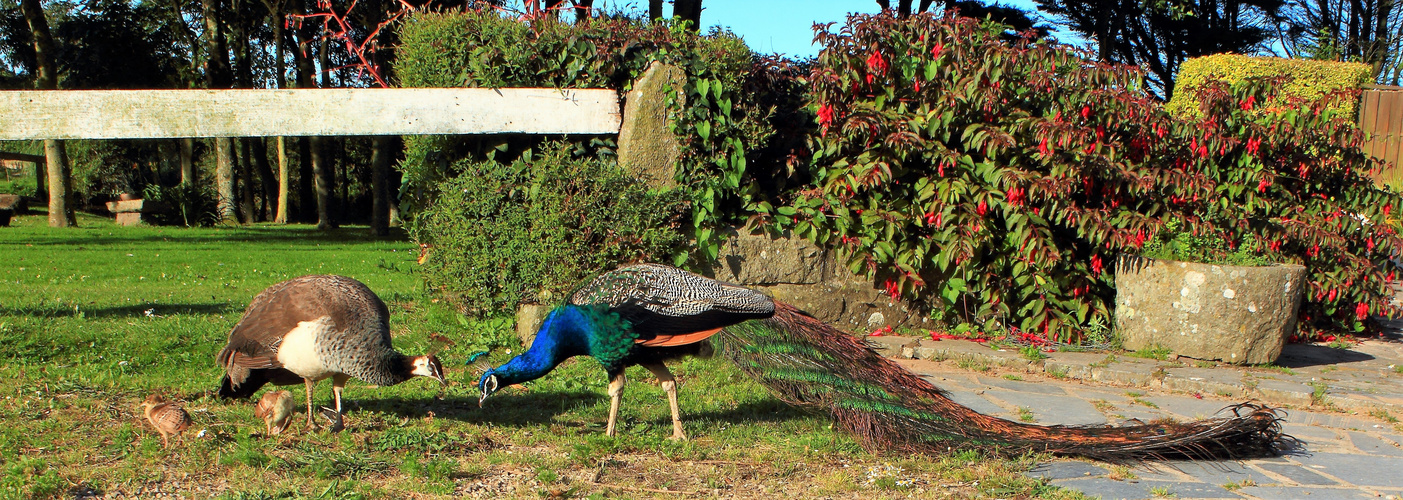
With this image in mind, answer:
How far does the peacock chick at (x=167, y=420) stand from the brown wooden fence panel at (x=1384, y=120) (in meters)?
14.2

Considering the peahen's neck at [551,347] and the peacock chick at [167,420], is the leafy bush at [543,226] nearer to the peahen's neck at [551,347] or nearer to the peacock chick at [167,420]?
the peahen's neck at [551,347]

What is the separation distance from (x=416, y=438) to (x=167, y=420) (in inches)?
41.1

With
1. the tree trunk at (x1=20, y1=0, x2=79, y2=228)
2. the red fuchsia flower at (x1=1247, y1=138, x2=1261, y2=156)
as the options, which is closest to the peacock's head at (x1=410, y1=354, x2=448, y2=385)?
the red fuchsia flower at (x1=1247, y1=138, x2=1261, y2=156)

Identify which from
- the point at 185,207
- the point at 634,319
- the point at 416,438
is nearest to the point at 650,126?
the point at 634,319

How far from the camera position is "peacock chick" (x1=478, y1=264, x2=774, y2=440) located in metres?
4.13

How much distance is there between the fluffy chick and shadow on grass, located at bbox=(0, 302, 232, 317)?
354 centimetres

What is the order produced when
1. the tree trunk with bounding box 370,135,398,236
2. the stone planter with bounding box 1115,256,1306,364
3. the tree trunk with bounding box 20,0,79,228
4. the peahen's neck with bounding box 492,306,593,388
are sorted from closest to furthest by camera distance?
the peahen's neck with bounding box 492,306,593,388 < the stone planter with bounding box 1115,256,1306,364 < the tree trunk with bounding box 20,0,79,228 < the tree trunk with bounding box 370,135,398,236

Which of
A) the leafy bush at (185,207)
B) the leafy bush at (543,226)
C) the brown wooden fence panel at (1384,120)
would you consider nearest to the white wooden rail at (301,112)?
the leafy bush at (543,226)

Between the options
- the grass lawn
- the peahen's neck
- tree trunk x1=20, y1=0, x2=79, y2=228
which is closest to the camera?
the grass lawn

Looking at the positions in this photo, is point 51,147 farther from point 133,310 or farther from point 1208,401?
point 1208,401

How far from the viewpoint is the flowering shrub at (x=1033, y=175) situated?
6.92m

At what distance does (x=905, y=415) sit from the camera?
4.24m

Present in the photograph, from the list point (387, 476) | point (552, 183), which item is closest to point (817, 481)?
point (387, 476)

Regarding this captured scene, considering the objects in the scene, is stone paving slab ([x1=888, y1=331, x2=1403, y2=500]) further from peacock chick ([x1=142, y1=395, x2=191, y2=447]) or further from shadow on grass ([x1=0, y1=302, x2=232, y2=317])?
shadow on grass ([x1=0, y1=302, x2=232, y2=317])
